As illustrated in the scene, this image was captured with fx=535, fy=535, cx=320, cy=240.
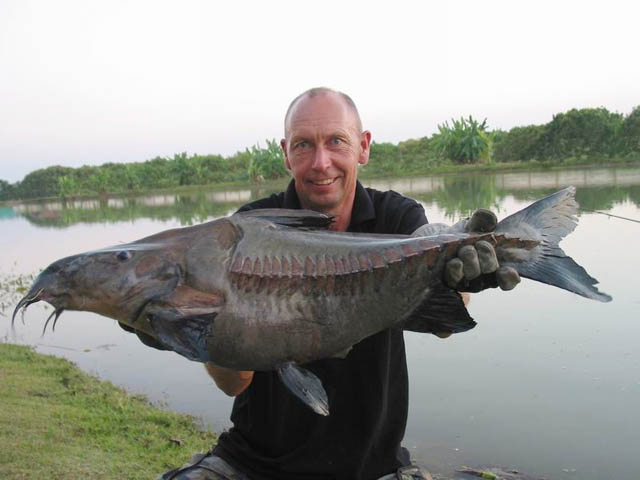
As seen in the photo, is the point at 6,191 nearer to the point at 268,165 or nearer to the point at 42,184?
the point at 42,184

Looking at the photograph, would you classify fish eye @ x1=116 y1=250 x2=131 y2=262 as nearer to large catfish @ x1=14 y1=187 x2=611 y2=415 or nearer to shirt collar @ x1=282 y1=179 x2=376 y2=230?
large catfish @ x1=14 y1=187 x2=611 y2=415

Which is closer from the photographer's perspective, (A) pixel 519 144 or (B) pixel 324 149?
(B) pixel 324 149

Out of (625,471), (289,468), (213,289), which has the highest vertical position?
(213,289)

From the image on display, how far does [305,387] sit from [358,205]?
4.58ft

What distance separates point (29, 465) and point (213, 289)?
310cm

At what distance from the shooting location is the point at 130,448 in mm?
4820

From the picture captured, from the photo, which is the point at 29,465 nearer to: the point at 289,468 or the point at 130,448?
the point at 130,448

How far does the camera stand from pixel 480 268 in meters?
2.33

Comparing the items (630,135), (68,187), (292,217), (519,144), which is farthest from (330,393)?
(68,187)

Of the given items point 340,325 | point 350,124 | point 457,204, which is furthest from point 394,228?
point 457,204

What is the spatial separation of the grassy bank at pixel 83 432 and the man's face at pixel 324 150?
Result: 2.77 metres

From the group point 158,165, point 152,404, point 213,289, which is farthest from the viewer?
point 158,165

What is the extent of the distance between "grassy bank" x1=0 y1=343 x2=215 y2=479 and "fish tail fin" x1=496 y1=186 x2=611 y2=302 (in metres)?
3.52

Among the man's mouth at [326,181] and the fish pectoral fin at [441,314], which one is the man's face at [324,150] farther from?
the fish pectoral fin at [441,314]
